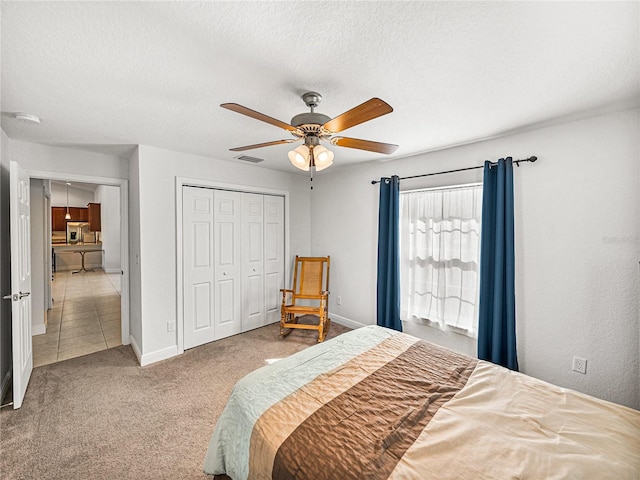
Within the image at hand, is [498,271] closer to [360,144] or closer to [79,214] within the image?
[360,144]

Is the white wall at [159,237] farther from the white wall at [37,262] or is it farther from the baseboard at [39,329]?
the baseboard at [39,329]

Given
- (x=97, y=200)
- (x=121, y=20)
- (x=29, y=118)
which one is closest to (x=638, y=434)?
(x=121, y=20)

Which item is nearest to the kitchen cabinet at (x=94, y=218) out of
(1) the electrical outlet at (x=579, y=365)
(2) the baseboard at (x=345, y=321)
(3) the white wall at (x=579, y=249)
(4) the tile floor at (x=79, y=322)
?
(4) the tile floor at (x=79, y=322)

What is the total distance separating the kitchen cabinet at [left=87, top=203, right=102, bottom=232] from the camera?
31.0ft

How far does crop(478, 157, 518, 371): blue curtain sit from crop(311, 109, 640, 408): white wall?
11 cm

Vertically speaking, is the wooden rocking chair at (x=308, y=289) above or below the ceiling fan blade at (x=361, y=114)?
below

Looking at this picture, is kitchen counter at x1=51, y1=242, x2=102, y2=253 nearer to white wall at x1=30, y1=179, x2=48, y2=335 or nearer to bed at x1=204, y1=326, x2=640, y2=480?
white wall at x1=30, y1=179, x2=48, y2=335

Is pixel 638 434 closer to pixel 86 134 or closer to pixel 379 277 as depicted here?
pixel 379 277

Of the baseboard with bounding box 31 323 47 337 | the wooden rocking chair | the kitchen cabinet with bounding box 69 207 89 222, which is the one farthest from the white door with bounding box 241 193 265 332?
the kitchen cabinet with bounding box 69 207 89 222

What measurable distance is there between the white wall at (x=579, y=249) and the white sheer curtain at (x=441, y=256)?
29cm

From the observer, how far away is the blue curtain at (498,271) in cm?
255

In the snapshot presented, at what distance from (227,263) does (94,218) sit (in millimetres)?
8595

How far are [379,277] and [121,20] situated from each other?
10.8 ft

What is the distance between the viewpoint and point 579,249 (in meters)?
2.27
